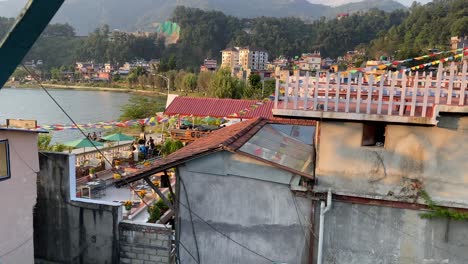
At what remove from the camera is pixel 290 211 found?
7480mm

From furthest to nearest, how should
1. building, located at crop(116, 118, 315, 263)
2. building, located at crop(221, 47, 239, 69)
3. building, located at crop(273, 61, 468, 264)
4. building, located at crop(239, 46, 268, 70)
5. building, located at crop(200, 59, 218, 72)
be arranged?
building, located at crop(221, 47, 239, 69) < building, located at crop(239, 46, 268, 70) < building, located at crop(200, 59, 218, 72) < building, located at crop(116, 118, 315, 263) < building, located at crop(273, 61, 468, 264)

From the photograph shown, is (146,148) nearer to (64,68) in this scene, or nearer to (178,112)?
(178,112)

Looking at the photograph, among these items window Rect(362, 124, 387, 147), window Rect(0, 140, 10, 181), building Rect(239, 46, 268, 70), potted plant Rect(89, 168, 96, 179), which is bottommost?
potted plant Rect(89, 168, 96, 179)

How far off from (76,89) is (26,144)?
125260 millimetres

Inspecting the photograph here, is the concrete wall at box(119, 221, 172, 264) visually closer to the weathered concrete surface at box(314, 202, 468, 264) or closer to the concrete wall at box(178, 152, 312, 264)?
the concrete wall at box(178, 152, 312, 264)

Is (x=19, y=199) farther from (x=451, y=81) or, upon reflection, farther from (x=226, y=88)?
(x=226, y=88)

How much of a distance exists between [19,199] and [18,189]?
210 mm

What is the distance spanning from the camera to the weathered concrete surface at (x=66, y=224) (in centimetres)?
891

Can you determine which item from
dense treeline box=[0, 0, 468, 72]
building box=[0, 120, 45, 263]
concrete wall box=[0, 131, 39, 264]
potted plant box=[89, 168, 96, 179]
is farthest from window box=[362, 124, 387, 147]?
dense treeline box=[0, 0, 468, 72]

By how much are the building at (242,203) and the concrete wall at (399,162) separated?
0.53 metres

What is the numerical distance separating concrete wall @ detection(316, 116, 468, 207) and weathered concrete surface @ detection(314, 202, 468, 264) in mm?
372

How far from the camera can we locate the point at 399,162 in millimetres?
7027

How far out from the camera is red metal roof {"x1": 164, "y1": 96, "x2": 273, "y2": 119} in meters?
27.6

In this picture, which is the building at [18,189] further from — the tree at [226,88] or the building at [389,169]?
Result: the tree at [226,88]
